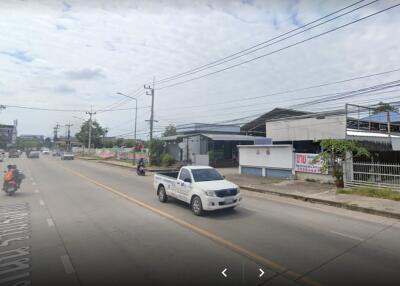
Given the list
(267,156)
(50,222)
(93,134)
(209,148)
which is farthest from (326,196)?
(93,134)

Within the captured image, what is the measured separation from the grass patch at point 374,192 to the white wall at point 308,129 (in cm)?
1369

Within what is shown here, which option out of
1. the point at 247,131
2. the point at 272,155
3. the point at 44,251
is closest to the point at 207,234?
the point at 44,251

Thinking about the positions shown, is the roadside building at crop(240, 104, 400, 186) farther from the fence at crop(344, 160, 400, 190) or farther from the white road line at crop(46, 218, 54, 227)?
the white road line at crop(46, 218, 54, 227)

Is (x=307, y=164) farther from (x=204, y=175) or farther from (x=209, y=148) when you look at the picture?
(x=209, y=148)

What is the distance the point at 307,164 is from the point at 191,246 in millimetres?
14213

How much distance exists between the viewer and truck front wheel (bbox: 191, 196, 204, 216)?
948 cm

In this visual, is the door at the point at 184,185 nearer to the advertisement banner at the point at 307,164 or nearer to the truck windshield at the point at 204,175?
the truck windshield at the point at 204,175

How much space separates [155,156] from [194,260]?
30.7m

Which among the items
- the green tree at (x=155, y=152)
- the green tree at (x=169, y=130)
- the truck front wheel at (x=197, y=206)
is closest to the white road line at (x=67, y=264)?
the truck front wheel at (x=197, y=206)

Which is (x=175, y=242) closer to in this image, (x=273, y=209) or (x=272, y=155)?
(x=273, y=209)

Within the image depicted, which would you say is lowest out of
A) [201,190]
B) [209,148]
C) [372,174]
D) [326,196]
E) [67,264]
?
[67,264]

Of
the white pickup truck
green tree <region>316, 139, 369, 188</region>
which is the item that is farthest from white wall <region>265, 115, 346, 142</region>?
the white pickup truck

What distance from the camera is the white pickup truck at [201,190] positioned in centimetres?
936

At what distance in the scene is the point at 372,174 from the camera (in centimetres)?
1483
